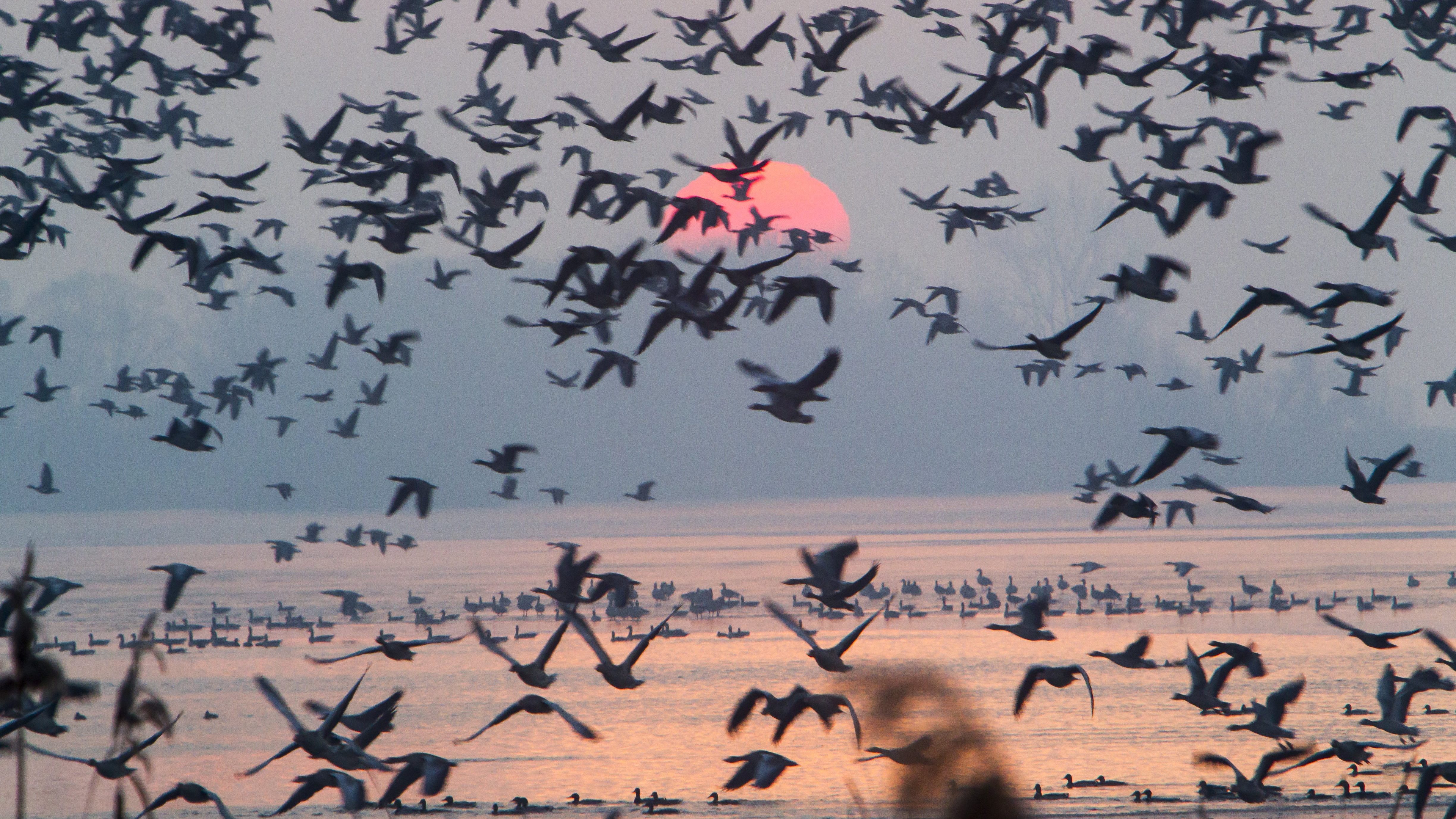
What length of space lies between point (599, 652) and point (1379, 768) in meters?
13.2

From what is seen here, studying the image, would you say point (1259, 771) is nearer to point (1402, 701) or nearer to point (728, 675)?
point (1402, 701)

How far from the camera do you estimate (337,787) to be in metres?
11.7

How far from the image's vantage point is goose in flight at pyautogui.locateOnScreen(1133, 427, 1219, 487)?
1262 centimetres

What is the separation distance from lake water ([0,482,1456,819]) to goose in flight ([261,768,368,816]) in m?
5.07

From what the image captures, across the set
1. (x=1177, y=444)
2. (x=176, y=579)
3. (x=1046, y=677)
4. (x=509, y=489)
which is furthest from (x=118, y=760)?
(x=509, y=489)

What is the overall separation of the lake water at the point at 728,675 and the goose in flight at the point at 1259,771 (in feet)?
5.86

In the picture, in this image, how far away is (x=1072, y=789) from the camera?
18.5 metres

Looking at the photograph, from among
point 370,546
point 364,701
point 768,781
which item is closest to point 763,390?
point 768,781

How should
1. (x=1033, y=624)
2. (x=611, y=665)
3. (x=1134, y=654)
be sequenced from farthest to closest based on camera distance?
(x=1033, y=624), (x=1134, y=654), (x=611, y=665)

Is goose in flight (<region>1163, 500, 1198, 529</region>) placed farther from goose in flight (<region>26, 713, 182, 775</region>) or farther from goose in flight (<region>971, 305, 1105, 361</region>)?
goose in flight (<region>26, 713, 182, 775</region>)

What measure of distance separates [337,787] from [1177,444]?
7979 mm

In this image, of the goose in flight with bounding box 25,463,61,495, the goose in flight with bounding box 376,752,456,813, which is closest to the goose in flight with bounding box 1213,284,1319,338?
the goose in flight with bounding box 376,752,456,813

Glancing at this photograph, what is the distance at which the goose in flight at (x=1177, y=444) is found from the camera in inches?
497

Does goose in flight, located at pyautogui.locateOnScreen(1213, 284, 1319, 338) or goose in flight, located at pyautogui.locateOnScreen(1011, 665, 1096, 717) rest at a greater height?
goose in flight, located at pyautogui.locateOnScreen(1213, 284, 1319, 338)
